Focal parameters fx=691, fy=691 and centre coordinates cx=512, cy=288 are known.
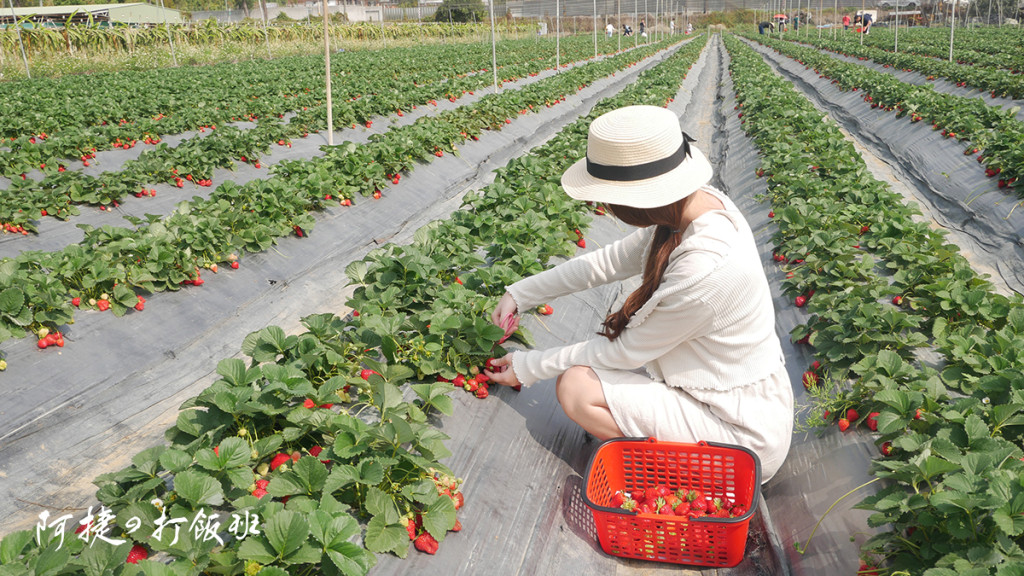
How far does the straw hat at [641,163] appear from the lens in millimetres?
2342

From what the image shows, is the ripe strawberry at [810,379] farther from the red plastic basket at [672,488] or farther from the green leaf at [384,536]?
the green leaf at [384,536]

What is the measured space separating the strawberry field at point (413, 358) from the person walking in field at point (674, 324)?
383mm

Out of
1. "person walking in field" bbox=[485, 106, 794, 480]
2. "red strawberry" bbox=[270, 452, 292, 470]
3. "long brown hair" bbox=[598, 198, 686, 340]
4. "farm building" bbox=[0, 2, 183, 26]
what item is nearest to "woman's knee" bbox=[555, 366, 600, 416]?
"person walking in field" bbox=[485, 106, 794, 480]

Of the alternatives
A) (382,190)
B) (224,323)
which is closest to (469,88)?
(382,190)

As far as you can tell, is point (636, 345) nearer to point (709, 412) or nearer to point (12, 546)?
point (709, 412)

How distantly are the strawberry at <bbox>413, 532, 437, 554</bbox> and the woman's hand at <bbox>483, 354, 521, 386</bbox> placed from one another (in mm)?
826

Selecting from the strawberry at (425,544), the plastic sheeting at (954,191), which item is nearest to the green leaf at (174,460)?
the strawberry at (425,544)

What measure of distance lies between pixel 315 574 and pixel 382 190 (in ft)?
18.7

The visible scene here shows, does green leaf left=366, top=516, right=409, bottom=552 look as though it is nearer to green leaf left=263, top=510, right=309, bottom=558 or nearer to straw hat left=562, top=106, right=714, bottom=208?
green leaf left=263, top=510, right=309, bottom=558

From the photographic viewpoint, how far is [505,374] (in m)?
2.89

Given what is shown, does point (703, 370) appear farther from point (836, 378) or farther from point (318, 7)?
point (318, 7)

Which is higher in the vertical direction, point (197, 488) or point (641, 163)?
point (641, 163)

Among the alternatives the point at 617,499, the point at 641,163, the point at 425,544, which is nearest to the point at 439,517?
the point at 425,544

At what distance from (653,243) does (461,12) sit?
5431 cm
